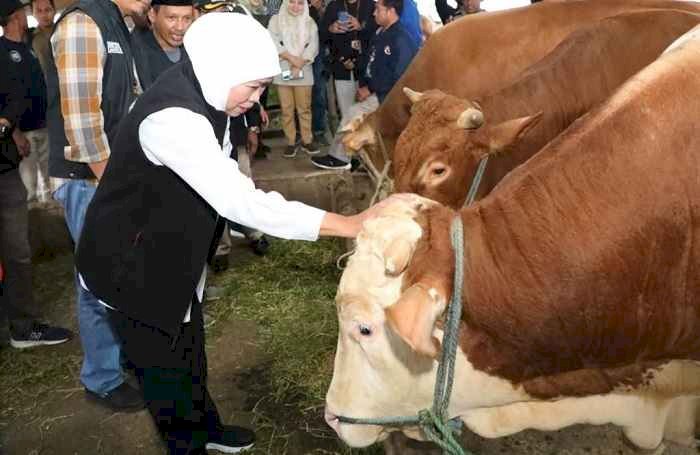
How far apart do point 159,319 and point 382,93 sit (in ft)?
13.5

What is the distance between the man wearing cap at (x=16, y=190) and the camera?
4141 millimetres

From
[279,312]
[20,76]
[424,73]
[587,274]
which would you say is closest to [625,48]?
[424,73]

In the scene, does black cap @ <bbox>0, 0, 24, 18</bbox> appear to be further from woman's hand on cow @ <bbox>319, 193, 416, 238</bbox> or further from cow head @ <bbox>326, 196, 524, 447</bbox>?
cow head @ <bbox>326, 196, 524, 447</bbox>

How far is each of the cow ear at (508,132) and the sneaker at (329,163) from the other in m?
3.46

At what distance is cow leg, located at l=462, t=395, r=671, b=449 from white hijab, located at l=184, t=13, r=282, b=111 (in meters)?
1.40

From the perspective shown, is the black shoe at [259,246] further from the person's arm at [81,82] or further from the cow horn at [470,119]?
the cow horn at [470,119]

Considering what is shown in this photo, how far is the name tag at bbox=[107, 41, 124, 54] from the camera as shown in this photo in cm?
332

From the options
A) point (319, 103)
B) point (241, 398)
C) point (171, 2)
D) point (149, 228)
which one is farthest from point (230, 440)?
point (319, 103)

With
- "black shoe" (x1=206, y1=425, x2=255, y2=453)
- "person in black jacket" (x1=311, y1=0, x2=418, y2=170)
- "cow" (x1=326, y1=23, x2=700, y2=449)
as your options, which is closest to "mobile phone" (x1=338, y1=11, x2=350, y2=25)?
"person in black jacket" (x1=311, y1=0, x2=418, y2=170)

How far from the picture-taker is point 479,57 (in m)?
5.57

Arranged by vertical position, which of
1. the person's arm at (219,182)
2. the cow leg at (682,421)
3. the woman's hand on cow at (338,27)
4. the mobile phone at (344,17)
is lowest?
the cow leg at (682,421)

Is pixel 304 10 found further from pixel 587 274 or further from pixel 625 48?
pixel 587 274

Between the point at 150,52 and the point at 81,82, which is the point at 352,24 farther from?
the point at 81,82

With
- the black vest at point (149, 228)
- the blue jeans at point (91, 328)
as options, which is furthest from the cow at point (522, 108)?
the blue jeans at point (91, 328)
